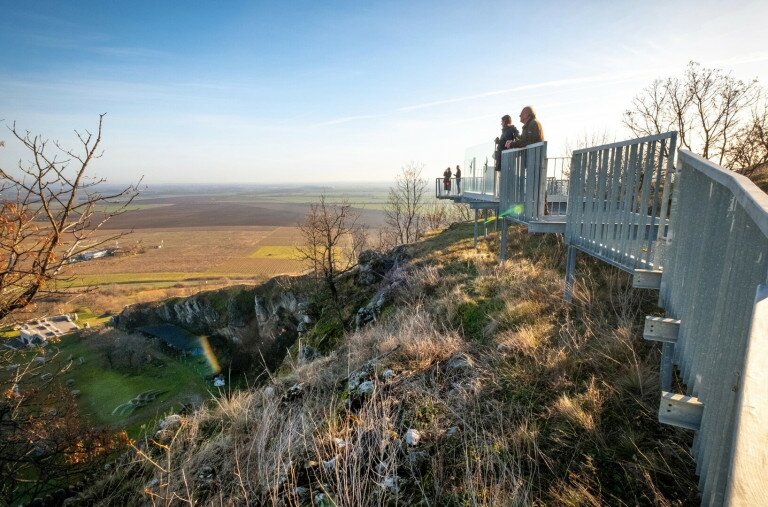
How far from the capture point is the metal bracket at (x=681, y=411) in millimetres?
1888

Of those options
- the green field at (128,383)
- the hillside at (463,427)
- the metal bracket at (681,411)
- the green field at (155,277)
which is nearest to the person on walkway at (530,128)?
the hillside at (463,427)

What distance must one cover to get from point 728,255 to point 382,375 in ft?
10.0

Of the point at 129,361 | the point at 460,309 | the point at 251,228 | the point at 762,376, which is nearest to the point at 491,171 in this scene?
the point at 460,309

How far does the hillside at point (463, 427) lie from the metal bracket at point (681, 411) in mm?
302

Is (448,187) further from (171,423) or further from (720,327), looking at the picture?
(720,327)

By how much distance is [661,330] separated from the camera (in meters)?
2.67

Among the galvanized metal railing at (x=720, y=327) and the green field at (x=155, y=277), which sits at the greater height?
the galvanized metal railing at (x=720, y=327)

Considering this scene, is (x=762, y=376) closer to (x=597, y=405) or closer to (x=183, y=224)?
(x=597, y=405)

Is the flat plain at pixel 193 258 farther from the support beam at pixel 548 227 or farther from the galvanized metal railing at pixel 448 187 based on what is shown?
the support beam at pixel 548 227

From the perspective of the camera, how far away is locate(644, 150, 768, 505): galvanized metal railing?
1.06 meters

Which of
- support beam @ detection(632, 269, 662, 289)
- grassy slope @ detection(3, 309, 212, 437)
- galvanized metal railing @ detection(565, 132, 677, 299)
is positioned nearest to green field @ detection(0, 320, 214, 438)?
grassy slope @ detection(3, 309, 212, 437)

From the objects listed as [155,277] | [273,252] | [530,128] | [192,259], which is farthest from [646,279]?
[192,259]

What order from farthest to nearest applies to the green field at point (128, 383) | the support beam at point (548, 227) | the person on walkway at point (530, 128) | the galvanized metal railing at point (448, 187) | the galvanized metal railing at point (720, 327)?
the green field at point (128, 383)
the galvanized metal railing at point (448, 187)
the person on walkway at point (530, 128)
the support beam at point (548, 227)
the galvanized metal railing at point (720, 327)

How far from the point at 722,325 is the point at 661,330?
3.61ft
